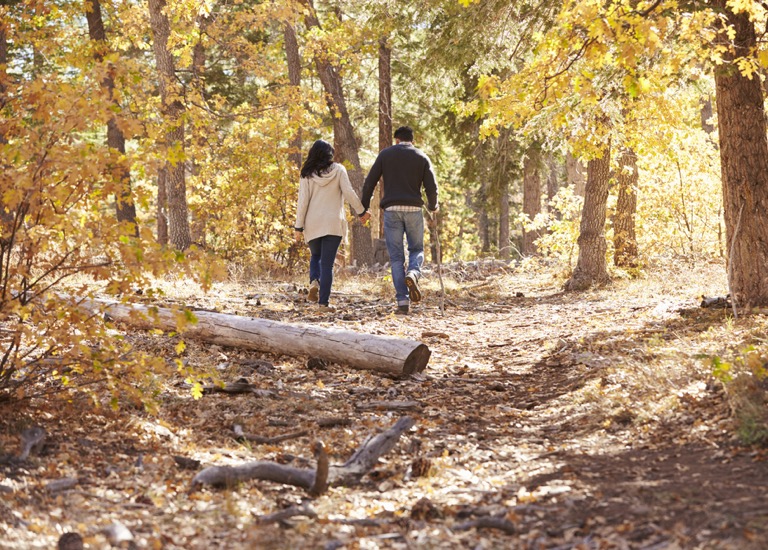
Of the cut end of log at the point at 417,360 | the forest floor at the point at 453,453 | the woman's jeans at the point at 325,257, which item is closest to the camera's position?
the forest floor at the point at 453,453

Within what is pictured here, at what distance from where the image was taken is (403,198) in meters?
9.70

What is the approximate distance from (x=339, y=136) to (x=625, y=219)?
6932 millimetres

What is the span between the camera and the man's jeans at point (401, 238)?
9797 mm

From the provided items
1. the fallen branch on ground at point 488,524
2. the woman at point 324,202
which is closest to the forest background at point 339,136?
the woman at point 324,202

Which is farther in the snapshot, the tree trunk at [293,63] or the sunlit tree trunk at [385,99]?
the sunlit tree trunk at [385,99]

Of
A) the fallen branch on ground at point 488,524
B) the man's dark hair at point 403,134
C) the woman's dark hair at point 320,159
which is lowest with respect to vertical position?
the fallen branch on ground at point 488,524

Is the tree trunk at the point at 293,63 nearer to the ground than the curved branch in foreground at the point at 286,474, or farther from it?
farther from it

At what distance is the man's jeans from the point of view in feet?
32.1

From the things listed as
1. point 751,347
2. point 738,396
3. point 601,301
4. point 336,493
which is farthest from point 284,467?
point 601,301

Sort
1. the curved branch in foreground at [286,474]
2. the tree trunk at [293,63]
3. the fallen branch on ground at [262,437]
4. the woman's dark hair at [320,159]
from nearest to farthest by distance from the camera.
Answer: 1. the curved branch in foreground at [286,474]
2. the fallen branch on ground at [262,437]
3. the woman's dark hair at [320,159]
4. the tree trunk at [293,63]

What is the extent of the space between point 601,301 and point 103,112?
8357mm

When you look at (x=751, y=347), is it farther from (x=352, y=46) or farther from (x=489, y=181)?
(x=489, y=181)

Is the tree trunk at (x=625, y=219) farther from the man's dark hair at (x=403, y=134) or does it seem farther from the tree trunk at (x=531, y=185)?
the tree trunk at (x=531, y=185)

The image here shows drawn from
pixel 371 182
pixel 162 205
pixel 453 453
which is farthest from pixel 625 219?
pixel 162 205
